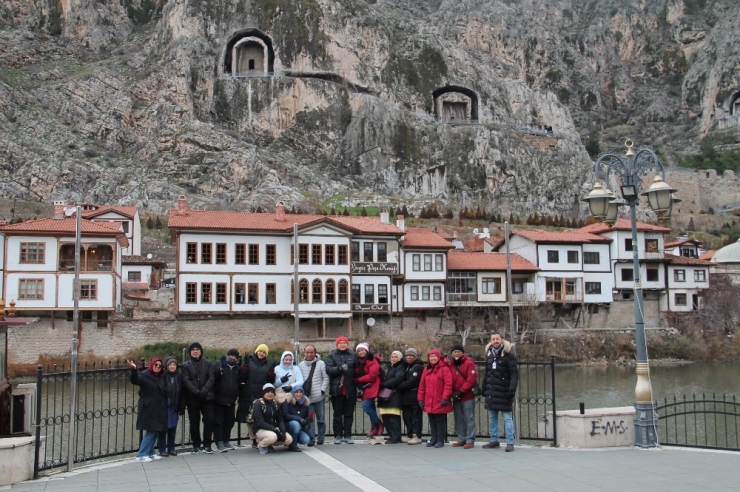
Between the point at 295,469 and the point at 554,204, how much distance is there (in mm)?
84266

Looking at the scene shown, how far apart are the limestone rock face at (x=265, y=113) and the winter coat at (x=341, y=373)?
5932 cm

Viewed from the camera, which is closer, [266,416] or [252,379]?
[266,416]

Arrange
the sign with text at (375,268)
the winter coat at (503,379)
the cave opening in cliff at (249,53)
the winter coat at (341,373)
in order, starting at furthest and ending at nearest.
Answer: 1. the cave opening in cliff at (249,53)
2. the sign with text at (375,268)
3. the winter coat at (341,373)
4. the winter coat at (503,379)

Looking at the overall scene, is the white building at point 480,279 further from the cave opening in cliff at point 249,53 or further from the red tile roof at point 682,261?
the cave opening in cliff at point 249,53

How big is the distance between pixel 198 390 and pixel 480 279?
136 feet

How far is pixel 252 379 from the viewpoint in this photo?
15.5m

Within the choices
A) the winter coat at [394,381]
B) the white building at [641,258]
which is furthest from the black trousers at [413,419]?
the white building at [641,258]

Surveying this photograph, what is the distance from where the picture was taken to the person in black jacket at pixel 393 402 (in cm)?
1598

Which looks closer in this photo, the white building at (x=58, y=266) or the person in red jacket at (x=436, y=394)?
the person in red jacket at (x=436, y=394)

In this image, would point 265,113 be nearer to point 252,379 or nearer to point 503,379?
point 252,379

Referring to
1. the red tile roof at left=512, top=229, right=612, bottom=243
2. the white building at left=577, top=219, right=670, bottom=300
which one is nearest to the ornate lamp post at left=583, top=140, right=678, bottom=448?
the red tile roof at left=512, top=229, right=612, bottom=243

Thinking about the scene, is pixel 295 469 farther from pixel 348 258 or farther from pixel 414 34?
pixel 414 34

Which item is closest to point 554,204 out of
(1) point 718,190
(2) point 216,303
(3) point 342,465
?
(1) point 718,190

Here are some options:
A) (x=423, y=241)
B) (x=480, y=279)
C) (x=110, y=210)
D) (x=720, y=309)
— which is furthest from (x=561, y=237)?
(x=110, y=210)
